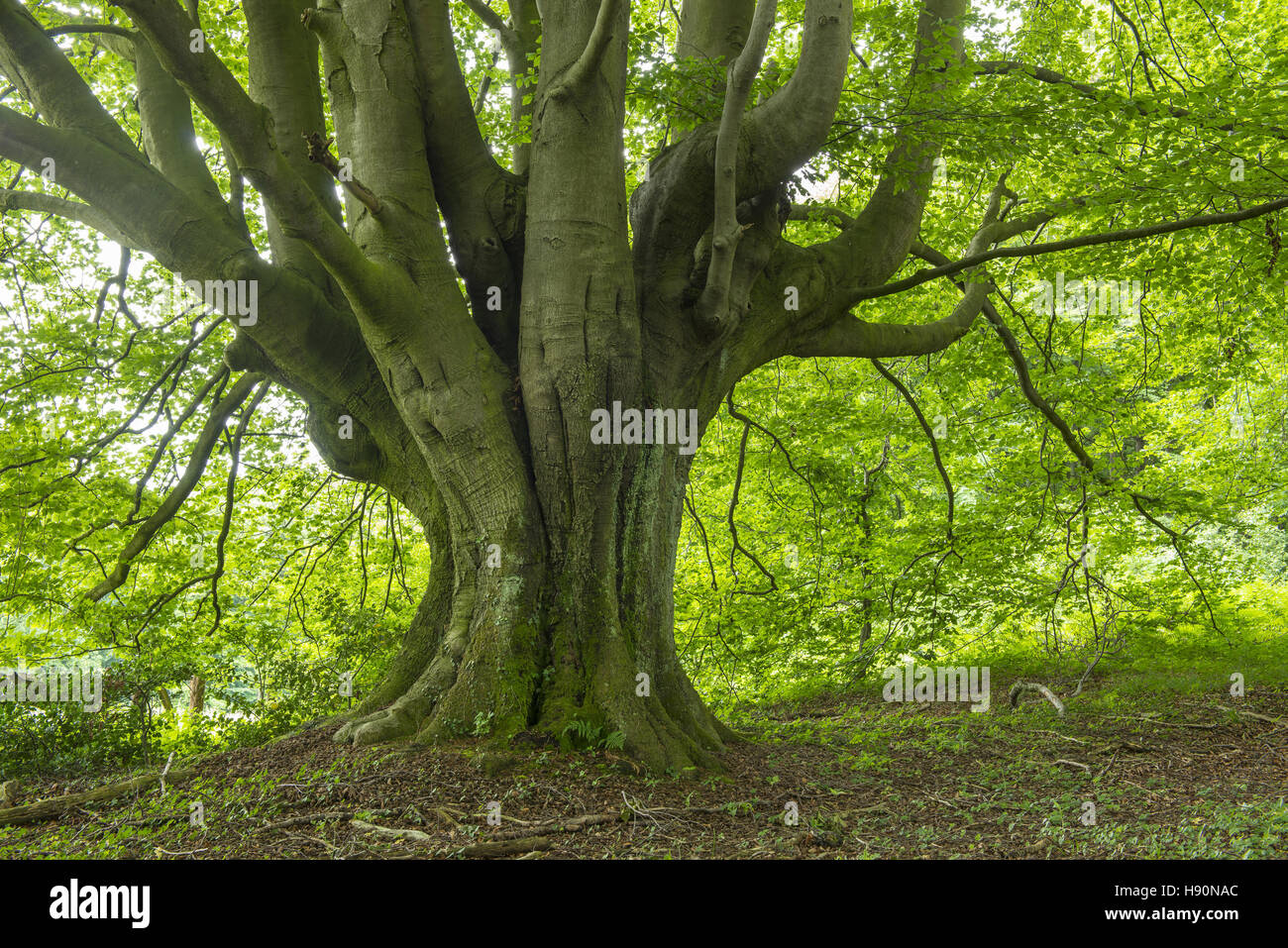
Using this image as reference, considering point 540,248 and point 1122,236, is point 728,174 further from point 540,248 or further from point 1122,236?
point 1122,236

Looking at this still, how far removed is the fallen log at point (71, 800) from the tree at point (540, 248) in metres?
1.04

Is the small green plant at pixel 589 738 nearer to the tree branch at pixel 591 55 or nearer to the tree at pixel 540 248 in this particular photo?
the tree at pixel 540 248

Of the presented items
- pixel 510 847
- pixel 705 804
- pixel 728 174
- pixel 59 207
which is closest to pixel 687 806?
pixel 705 804

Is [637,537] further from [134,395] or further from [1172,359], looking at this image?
[1172,359]

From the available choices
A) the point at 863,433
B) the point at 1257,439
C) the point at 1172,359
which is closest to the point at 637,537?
the point at 863,433

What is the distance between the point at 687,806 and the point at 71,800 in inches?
128

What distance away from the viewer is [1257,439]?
39.8ft

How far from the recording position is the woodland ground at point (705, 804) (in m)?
3.45

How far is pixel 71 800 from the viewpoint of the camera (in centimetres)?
440

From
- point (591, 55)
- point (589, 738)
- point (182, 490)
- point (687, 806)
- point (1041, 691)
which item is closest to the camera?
point (687, 806)

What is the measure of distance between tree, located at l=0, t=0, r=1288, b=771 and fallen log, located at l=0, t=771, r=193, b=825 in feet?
3.40

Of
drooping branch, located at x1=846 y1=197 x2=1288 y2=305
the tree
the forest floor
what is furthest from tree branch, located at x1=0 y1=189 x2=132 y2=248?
drooping branch, located at x1=846 y1=197 x2=1288 y2=305

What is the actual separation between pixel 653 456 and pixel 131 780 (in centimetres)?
351

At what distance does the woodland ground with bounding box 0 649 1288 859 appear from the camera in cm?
345
